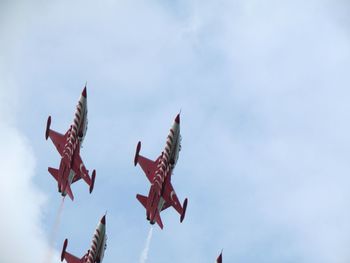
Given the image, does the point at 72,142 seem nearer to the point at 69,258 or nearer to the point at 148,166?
the point at 148,166

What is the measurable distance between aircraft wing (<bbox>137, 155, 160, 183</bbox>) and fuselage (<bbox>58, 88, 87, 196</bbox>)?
870cm

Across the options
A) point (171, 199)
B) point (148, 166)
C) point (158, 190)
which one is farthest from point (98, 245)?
point (148, 166)

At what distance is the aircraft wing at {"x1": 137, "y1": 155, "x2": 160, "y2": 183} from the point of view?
7564 inches

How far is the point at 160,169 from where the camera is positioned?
189 meters

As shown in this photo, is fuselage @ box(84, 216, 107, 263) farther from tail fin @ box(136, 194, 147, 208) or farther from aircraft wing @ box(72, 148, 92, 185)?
aircraft wing @ box(72, 148, 92, 185)

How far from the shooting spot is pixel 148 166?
193000 mm

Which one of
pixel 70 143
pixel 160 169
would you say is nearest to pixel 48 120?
pixel 70 143

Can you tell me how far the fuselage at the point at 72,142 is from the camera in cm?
18675

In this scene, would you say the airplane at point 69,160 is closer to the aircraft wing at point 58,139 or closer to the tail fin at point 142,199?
the aircraft wing at point 58,139

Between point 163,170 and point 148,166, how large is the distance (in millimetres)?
4714

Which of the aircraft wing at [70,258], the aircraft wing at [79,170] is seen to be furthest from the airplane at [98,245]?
the aircraft wing at [79,170]

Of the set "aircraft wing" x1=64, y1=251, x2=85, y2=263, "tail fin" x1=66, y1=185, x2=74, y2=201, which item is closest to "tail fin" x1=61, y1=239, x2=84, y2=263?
Result: "aircraft wing" x1=64, y1=251, x2=85, y2=263

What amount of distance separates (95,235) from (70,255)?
7.41 metres

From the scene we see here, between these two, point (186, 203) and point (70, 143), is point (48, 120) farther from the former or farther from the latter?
point (186, 203)
